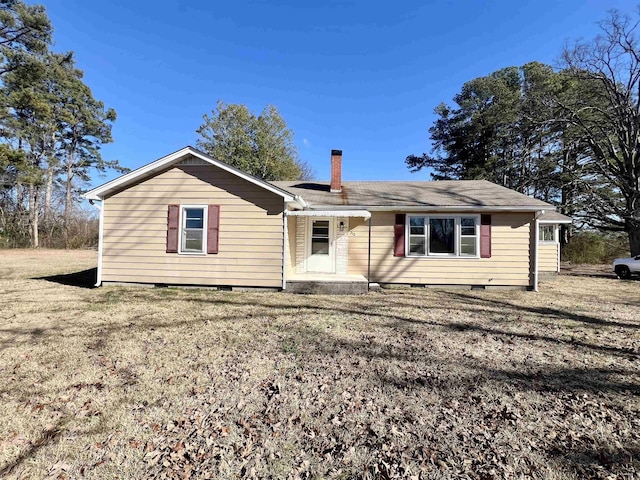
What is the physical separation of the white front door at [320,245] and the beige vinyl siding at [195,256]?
1.86m

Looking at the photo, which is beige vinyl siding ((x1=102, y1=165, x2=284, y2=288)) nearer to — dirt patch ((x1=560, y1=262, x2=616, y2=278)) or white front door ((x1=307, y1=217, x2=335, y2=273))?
white front door ((x1=307, y1=217, x2=335, y2=273))

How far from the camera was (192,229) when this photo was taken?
9617 mm

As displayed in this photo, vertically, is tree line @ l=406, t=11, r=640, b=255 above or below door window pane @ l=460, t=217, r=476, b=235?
above

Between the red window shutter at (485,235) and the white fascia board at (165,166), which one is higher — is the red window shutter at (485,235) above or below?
below

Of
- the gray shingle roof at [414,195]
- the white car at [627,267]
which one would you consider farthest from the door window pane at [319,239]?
the white car at [627,267]

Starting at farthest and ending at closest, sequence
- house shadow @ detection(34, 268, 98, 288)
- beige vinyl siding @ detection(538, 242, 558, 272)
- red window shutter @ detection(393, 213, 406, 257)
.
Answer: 1. beige vinyl siding @ detection(538, 242, 558, 272)
2. red window shutter @ detection(393, 213, 406, 257)
3. house shadow @ detection(34, 268, 98, 288)

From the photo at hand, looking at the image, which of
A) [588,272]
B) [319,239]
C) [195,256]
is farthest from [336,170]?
[588,272]

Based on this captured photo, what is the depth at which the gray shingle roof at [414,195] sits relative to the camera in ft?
33.5

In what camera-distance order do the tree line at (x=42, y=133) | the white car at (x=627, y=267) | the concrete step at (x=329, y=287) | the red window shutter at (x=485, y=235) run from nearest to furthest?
the concrete step at (x=329, y=287), the red window shutter at (x=485, y=235), the white car at (x=627, y=267), the tree line at (x=42, y=133)

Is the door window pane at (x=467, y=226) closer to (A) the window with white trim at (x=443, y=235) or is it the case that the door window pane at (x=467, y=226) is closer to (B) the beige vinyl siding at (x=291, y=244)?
(A) the window with white trim at (x=443, y=235)

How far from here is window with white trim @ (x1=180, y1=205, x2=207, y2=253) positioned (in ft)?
31.3

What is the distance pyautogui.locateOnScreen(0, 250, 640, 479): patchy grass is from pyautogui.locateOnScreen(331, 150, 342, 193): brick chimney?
674cm

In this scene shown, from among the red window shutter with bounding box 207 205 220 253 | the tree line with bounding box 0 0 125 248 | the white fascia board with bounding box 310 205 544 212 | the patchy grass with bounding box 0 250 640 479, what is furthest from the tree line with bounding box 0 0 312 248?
the patchy grass with bounding box 0 250 640 479

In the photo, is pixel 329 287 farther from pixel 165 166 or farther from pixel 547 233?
pixel 547 233
